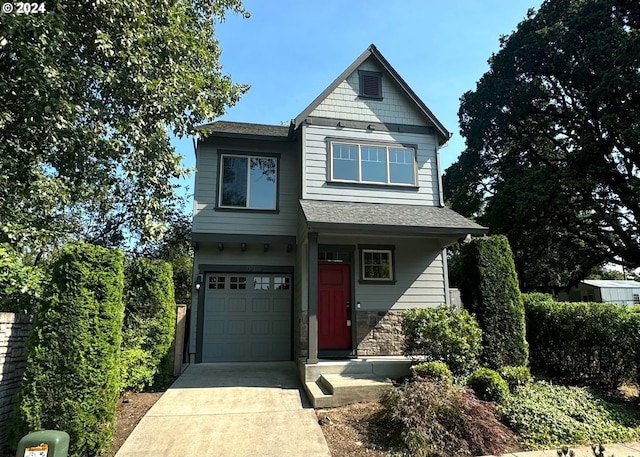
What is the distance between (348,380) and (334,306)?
7.73ft

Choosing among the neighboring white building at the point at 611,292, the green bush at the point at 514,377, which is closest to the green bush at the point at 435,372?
the green bush at the point at 514,377

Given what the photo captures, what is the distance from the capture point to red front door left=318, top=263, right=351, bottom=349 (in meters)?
8.42

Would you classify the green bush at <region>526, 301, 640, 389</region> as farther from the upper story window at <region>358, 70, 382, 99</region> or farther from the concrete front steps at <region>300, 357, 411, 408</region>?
the upper story window at <region>358, 70, 382, 99</region>

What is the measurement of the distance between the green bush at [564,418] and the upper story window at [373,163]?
17.9ft

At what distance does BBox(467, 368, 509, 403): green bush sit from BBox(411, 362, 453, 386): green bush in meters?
0.39

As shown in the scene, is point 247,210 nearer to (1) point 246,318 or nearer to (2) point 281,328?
(1) point 246,318

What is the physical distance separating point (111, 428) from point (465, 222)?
A: 24.4 ft

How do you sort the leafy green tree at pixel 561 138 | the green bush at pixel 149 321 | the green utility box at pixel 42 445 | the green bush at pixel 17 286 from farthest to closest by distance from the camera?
the leafy green tree at pixel 561 138 < the green bush at pixel 149 321 < the green bush at pixel 17 286 < the green utility box at pixel 42 445

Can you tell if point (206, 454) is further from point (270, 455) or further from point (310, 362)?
point (310, 362)

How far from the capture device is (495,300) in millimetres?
6789

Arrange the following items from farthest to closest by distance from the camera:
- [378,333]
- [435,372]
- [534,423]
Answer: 1. [378,333]
2. [435,372]
3. [534,423]

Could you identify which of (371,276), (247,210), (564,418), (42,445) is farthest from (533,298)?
(42,445)

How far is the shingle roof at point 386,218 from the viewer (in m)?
7.30

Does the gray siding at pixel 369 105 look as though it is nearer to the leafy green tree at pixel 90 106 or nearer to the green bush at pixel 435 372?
the leafy green tree at pixel 90 106
